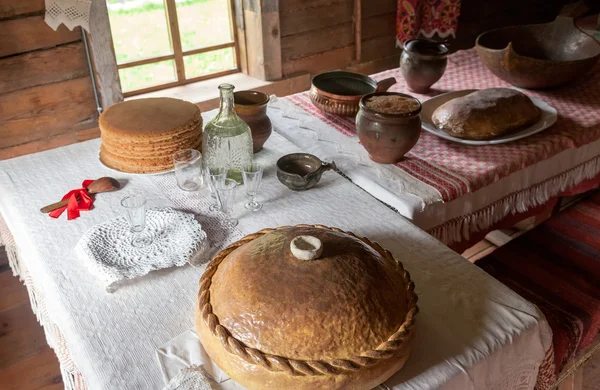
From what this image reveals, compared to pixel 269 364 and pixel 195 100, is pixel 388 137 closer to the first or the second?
pixel 269 364

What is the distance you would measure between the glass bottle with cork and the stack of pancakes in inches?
3.3

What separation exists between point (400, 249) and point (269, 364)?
0.46 meters

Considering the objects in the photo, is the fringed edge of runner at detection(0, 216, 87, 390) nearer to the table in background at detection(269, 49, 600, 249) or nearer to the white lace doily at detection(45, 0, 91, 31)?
the table in background at detection(269, 49, 600, 249)

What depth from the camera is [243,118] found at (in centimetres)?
144

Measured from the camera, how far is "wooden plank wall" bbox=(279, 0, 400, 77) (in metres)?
2.64

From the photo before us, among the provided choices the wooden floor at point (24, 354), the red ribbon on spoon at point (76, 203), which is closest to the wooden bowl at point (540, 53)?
the wooden floor at point (24, 354)

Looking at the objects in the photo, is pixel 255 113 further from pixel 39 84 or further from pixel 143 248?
pixel 39 84

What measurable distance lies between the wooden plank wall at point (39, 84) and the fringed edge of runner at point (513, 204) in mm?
1591

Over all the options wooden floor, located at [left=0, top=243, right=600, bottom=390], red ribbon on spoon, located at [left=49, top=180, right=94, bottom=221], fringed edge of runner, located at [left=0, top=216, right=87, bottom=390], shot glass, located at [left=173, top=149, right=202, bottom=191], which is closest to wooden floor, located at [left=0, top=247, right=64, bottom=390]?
wooden floor, located at [left=0, top=243, right=600, bottom=390]

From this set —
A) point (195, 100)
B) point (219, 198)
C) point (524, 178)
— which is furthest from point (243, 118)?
point (195, 100)

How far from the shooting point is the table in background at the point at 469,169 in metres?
1.34

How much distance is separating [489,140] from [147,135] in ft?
3.05

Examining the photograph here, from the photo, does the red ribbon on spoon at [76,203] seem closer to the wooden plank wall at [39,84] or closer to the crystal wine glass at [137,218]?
the crystal wine glass at [137,218]

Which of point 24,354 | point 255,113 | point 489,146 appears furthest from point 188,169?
point 24,354
